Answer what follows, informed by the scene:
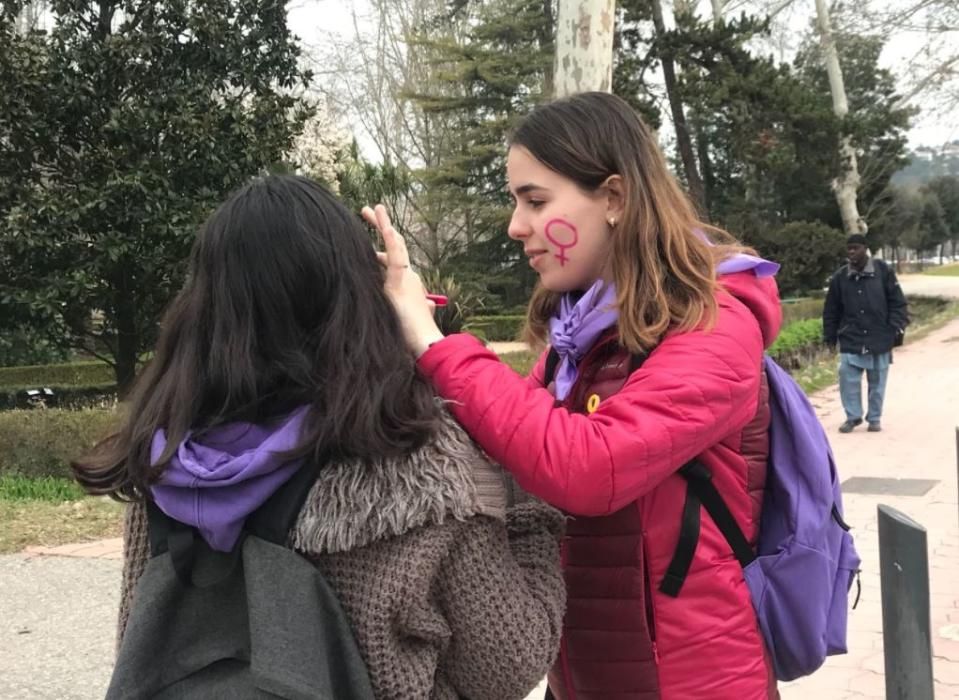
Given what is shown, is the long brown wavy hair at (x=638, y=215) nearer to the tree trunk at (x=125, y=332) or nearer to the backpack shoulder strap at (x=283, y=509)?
the backpack shoulder strap at (x=283, y=509)

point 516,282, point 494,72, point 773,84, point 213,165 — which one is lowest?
point 516,282

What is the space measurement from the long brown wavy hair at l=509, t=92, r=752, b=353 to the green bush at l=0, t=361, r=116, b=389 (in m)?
15.4

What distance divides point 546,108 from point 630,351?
452 mm

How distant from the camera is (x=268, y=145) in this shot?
29.3 ft

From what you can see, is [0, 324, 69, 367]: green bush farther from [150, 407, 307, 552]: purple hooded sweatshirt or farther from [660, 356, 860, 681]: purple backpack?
[660, 356, 860, 681]: purple backpack

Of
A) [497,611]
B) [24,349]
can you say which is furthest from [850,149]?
[497,611]

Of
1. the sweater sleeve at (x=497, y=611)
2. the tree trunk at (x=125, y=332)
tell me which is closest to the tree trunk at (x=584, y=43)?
the tree trunk at (x=125, y=332)

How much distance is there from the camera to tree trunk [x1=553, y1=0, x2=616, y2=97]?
800cm

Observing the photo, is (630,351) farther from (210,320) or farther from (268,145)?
(268,145)

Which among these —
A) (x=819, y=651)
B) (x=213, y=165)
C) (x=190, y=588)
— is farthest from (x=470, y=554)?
(x=213, y=165)

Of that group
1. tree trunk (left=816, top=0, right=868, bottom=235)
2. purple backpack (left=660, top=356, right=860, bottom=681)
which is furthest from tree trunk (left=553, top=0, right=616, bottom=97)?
tree trunk (left=816, top=0, right=868, bottom=235)

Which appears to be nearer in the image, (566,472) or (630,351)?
(566,472)

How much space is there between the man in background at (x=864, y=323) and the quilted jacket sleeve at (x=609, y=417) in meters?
8.04

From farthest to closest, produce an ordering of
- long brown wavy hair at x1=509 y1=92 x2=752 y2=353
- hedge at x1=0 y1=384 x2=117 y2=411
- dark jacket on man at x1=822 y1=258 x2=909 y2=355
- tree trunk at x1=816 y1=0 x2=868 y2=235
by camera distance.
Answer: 1. tree trunk at x1=816 y1=0 x2=868 y2=235
2. hedge at x1=0 y1=384 x2=117 y2=411
3. dark jacket on man at x1=822 y1=258 x2=909 y2=355
4. long brown wavy hair at x1=509 y1=92 x2=752 y2=353
